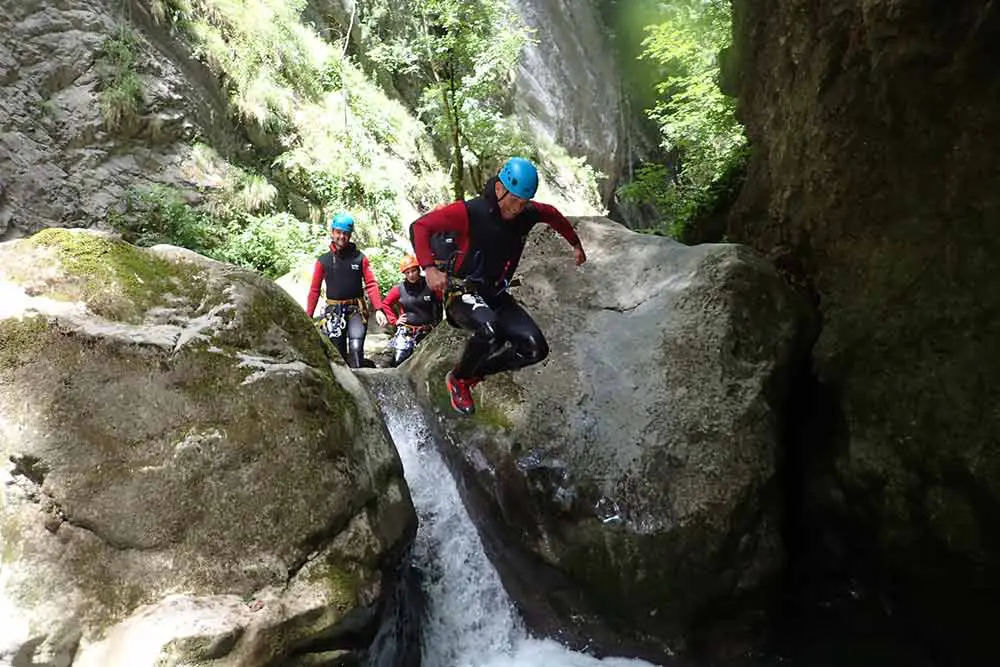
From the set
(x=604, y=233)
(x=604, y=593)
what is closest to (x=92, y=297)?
(x=604, y=593)

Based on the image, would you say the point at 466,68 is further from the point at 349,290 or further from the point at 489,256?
the point at 489,256

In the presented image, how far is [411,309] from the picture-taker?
916 centimetres

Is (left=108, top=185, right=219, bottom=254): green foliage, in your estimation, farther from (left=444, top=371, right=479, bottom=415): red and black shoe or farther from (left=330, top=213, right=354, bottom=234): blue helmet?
(left=444, top=371, right=479, bottom=415): red and black shoe

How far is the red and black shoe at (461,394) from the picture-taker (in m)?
5.75

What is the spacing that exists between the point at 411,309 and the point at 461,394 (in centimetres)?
363

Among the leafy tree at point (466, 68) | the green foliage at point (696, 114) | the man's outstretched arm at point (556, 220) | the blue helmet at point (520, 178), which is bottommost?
the man's outstretched arm at point (556, 220)

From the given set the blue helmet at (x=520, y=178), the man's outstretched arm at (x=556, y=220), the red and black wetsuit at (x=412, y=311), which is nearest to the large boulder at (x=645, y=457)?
the man's outstretched arm at (x=556, y=220)

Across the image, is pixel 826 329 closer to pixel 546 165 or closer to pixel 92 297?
pixel 92 297

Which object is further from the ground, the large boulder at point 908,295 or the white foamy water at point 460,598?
the large boulder at point 908,295

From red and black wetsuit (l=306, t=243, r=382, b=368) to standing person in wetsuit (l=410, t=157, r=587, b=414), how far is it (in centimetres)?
310

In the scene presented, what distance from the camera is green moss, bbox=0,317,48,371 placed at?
3.46 meters

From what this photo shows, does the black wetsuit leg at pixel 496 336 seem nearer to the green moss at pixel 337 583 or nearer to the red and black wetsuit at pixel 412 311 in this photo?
the green moss at pixel 337 583

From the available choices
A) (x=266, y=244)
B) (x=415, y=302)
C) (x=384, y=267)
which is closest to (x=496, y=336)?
(x=415, y=302)

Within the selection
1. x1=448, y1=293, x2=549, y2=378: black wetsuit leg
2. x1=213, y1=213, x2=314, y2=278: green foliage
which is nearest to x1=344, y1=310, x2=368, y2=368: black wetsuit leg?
x1=448, y1=293, x2=549, y2=378: black wetsuit leg
